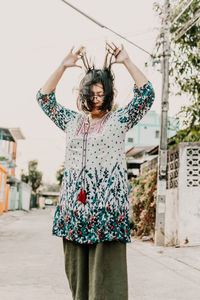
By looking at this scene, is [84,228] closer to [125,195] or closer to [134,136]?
[125,195]

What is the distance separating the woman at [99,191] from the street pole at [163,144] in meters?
7.06

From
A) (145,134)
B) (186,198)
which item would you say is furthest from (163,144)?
(145,134)

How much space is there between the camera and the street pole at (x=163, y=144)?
A: 9.16 meters

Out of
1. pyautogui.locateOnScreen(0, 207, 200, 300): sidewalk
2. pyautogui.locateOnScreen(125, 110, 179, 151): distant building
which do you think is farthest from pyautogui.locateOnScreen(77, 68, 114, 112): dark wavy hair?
pyautogui.locateOnScreen(125, 110, 179, 151): distant building

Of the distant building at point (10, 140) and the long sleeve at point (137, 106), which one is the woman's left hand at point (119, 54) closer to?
→ the long sleeve at point (137, 106)

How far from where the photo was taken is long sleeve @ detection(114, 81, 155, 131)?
87.2 inches

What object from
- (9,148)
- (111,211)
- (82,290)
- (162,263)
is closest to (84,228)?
(111,211)

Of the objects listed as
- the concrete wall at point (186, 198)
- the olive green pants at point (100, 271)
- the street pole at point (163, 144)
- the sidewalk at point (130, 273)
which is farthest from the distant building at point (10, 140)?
the olive green pants at point (100, 271)

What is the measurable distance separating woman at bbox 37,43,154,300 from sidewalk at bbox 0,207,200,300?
1.98m

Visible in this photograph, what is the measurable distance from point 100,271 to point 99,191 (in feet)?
1.36

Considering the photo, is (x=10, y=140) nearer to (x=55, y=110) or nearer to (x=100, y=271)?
(x=55, y=110)

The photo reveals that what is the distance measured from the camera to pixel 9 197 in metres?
33.0

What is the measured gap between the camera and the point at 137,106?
2.21 metres

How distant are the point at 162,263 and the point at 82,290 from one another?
453cm
